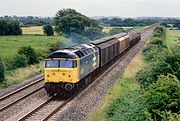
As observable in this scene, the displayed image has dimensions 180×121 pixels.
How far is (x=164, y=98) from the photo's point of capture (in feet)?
54.8

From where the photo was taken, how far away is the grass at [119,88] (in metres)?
21.2

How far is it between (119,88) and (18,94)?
7.47m

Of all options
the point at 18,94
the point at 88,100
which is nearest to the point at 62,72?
the point at 88,100

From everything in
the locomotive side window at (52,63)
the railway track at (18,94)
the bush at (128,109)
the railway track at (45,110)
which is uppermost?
the locomotive side window at (52,63)

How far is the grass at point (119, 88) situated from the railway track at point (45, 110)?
2.34m

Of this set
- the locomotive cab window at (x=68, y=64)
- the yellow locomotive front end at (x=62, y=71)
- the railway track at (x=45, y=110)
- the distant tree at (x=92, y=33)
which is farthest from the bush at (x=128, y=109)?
the distant tree at (x=92, y=33)

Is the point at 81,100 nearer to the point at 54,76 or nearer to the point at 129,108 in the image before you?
the point at 54,76

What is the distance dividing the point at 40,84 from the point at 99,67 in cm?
633

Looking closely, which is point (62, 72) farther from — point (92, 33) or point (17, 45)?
point (92, 33)

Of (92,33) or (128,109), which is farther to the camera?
(92,33)

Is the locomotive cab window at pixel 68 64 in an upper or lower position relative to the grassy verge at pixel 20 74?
upper

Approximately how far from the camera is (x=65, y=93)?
26.0 metres

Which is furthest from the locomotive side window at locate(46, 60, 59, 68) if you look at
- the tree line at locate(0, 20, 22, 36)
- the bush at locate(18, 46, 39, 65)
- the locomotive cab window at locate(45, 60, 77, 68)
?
the tree line at locate(0, 20, 22, 36)

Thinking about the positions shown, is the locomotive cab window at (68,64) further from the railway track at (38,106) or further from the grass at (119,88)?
the grass at (119,88)
